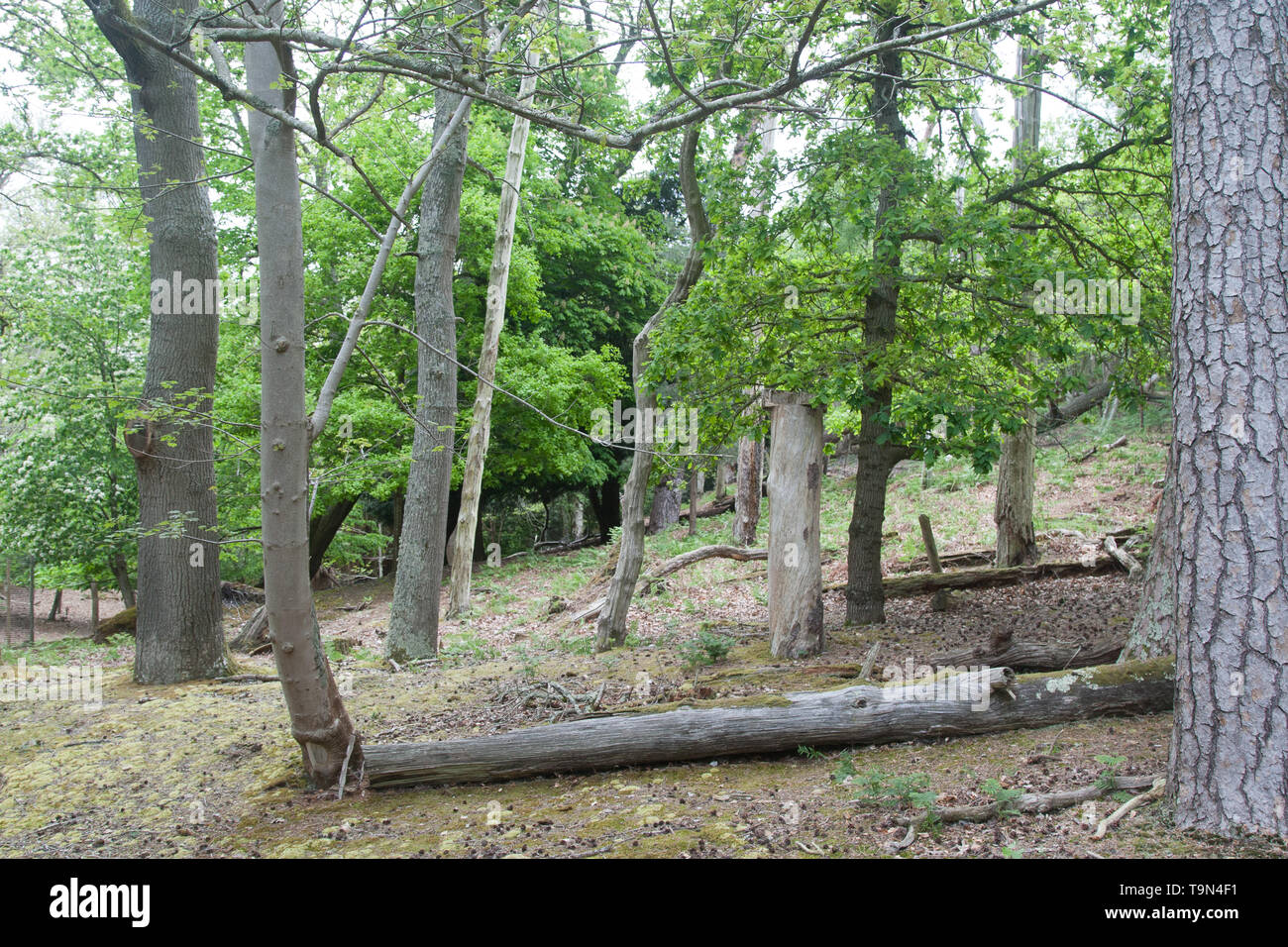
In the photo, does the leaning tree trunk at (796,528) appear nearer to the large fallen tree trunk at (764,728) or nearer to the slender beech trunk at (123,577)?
the large fallen tree trunk at (764,728)

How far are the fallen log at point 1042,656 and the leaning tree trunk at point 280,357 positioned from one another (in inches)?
176

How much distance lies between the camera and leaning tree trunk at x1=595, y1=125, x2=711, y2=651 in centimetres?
832

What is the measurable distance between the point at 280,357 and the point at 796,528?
4.90 metres

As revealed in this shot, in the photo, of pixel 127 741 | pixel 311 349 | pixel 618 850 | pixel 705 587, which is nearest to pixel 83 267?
pixel 311 349

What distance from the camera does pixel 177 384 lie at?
25.8 feet

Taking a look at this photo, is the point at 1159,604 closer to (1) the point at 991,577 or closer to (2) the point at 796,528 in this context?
(2) the point at 796,528

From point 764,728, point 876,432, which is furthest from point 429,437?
point 764,728

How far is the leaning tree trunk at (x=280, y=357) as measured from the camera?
13.8 feet

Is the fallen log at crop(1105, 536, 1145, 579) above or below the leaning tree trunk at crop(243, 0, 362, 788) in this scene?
below

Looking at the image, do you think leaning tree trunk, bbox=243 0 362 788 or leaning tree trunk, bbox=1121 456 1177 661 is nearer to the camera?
leaning tree trunk, bbox=243 0 362 788

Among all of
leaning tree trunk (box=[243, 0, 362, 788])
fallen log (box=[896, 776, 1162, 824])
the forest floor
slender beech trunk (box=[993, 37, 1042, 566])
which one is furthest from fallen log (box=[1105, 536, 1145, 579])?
leaning tree trunk (box=[243, 0, 362, 788])

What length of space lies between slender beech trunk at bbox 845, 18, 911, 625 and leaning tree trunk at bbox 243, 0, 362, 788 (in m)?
4.80

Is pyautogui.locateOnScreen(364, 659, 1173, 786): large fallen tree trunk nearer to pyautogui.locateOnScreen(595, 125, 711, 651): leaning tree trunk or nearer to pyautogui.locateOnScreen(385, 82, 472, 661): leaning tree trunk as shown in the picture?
pyautogui.locateOnScreen(595, 125, 711, 651): leaning tree trunk
